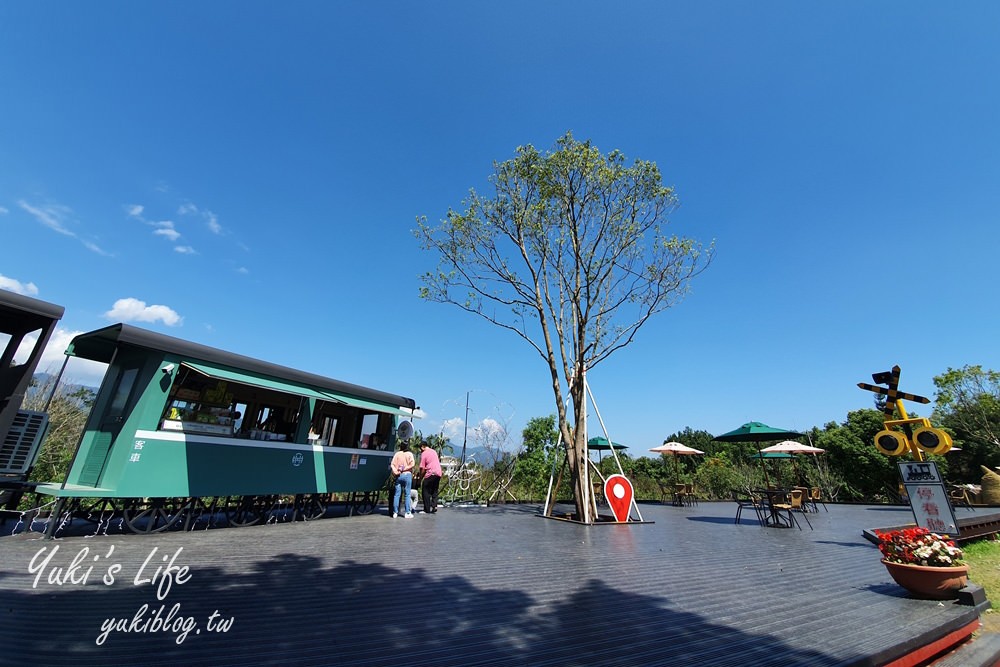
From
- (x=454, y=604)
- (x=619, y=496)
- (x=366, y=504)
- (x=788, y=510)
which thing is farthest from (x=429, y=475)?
(x=788, y=510)

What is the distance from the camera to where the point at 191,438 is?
6684 millimetres

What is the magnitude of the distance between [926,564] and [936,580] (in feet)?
0.47

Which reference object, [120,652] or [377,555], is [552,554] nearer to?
[377,555]

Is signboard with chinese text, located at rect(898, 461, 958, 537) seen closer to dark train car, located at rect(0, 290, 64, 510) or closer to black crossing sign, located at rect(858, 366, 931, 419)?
black crossing sign, located at rect(858, 366, 931, 419)

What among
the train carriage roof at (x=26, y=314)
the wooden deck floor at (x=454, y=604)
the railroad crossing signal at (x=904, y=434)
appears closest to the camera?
the wooden deck floor at (x=454, y=604)

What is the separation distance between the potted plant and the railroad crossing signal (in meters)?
2.27

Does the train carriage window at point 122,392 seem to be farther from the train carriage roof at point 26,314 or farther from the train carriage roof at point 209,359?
the train carriage roof at point 26,314

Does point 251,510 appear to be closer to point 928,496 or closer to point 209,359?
point 209,359

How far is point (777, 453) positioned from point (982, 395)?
18619 millimetres

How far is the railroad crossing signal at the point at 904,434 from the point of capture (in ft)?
20.1

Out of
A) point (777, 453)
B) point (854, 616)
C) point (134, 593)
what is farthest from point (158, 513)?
point (777, 453)

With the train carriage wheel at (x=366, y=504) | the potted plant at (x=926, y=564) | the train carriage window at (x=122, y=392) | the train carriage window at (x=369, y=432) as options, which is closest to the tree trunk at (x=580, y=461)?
the train carriage window at (x=369, y=432)

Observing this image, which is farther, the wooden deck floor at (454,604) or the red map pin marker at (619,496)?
the red map pin marker at (619,496)

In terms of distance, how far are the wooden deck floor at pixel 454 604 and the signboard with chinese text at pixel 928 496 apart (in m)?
1.02
